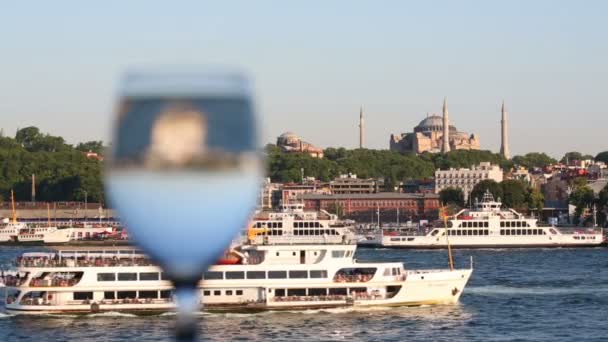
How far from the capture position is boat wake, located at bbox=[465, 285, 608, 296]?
35781 millimetres


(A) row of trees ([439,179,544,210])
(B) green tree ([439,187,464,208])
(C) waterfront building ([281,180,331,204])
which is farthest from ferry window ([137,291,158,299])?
(C) waterfront building ([281,180,331,204])

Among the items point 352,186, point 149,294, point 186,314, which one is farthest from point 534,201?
point 186,314

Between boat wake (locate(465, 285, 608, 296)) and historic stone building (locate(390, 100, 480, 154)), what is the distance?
139245 mm

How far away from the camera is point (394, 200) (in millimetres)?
116438

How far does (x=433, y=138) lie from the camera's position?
183000mm

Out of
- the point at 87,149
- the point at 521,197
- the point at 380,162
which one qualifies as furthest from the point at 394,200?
the point at 87,149

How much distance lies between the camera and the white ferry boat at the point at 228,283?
29.6 metres

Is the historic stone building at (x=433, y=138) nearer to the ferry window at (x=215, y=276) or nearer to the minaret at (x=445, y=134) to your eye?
the minaret at (x=445, y=134)

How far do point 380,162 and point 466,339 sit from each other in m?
128

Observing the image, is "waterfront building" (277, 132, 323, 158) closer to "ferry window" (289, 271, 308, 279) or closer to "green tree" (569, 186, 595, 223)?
"green tree" (569, 186, 595, 223)

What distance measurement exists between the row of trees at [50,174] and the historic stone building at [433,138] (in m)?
54.3

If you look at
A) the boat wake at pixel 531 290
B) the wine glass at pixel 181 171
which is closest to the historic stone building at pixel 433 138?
the boat wake at pixel 531 290

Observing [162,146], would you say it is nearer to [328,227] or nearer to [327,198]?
[328,227]

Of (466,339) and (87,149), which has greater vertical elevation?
(87,149)
